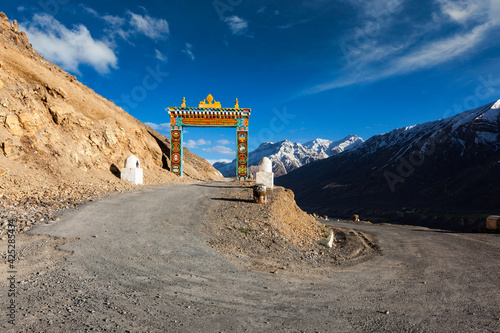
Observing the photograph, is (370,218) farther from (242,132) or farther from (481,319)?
(481,319)

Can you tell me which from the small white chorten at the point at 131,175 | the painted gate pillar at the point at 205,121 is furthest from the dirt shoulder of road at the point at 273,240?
the painted gate pillar at the point at 205,121

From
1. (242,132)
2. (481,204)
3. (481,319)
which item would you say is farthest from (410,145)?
(481,319)

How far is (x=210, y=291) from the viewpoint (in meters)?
5.15

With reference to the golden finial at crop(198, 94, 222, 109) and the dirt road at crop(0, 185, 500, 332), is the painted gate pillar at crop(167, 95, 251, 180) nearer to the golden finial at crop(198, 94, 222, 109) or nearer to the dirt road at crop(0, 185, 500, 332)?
the golden finial at crop(198, 94, 222, 109)

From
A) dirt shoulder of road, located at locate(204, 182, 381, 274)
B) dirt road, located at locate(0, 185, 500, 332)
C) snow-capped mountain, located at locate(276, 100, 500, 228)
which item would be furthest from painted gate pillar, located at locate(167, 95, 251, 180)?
snow-capped mountain, located at locate(276, 100, 500, 228)

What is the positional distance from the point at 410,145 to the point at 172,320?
13781 centimetres

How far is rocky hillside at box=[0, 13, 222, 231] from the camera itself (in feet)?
37.4

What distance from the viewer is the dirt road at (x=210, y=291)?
4.04 metres

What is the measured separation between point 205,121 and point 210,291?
23.8 m

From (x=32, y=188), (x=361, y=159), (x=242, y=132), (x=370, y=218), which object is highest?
(x=361, y=159)

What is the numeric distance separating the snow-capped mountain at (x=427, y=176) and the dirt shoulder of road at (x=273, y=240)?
58208 mm

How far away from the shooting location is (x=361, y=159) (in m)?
142

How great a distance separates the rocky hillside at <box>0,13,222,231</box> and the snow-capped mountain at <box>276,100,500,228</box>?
208 ft

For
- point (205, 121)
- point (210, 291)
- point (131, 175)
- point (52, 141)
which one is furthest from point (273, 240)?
point (205, 121)
